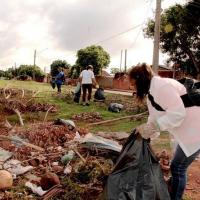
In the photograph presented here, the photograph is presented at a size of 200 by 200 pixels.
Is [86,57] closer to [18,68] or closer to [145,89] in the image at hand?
[18,68]

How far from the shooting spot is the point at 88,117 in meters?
14.4

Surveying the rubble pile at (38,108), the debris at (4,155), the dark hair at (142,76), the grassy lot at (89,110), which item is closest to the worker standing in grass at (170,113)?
the dark hair at (142,76)

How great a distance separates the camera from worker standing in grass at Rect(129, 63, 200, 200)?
4582 millimetres

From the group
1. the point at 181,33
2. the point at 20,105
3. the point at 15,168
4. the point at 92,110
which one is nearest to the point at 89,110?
the point at 92,110

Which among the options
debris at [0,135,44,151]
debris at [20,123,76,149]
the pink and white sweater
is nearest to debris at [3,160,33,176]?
debris at [0,135,44,151]

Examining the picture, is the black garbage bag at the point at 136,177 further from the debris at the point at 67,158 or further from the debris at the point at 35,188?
the debris at the point at 67,158

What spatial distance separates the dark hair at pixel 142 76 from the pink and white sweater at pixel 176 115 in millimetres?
66

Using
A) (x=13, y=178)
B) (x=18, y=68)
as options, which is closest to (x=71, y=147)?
(x=13, y=178)

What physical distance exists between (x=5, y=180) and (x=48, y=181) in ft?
1.74

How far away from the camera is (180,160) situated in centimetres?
492

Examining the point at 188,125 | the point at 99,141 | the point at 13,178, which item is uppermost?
the point at 188,125

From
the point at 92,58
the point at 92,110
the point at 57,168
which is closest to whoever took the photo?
the point at 57,168

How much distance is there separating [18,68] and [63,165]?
6705cm

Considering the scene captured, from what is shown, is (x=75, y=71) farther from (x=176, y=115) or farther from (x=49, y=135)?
(x=176, y=115)
